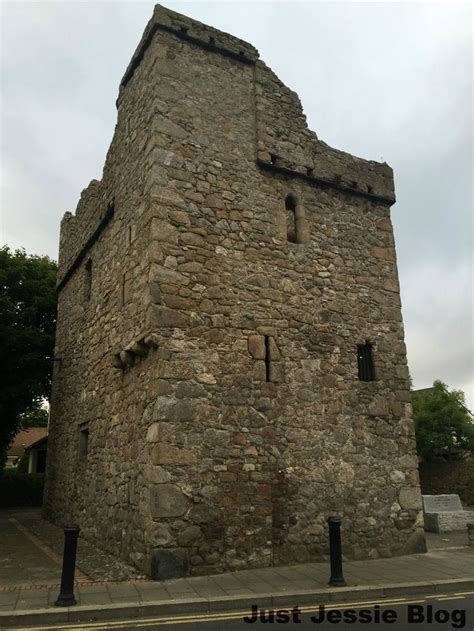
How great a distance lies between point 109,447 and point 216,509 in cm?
274

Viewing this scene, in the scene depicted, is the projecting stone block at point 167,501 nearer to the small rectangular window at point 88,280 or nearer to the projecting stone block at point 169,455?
the projecting stone block at point 169,455

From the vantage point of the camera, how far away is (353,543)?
8484mm

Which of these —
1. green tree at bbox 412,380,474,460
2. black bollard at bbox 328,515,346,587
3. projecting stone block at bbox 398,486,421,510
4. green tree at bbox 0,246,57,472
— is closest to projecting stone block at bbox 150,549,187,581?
black bollard at bbox 328,515,346,587

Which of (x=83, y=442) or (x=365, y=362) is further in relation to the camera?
(x=83, y=442)

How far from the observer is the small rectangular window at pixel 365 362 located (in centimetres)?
970

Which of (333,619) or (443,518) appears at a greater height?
(443,518)

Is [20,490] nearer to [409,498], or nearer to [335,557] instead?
[409,498]

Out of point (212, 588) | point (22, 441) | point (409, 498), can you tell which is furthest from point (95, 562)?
point (22, 441)

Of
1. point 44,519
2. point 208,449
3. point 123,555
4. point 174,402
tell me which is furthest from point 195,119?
point 44,519

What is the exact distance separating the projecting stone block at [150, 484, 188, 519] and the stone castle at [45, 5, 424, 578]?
29mm

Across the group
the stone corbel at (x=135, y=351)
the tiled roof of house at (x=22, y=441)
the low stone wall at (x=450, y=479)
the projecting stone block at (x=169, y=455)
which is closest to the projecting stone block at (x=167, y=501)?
the projecting stone block at (x=169, y=455)

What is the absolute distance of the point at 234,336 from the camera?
8.31 m

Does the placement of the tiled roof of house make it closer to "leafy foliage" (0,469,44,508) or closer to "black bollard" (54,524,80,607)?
"leafy foliage" (0,469,44,508)

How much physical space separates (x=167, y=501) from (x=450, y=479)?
647 inches
